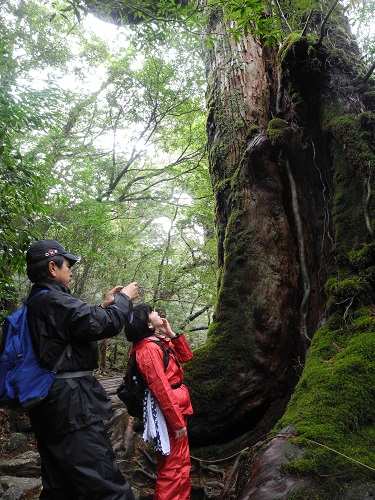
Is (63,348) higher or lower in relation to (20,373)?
higher

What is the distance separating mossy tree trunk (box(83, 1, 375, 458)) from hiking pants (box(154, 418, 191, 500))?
77 cm

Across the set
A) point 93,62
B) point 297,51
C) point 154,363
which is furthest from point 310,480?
point 93,62

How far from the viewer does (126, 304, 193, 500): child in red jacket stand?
3.00 metres

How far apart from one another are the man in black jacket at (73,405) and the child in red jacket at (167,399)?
666 mm

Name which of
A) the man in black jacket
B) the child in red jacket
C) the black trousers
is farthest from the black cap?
the black trousers

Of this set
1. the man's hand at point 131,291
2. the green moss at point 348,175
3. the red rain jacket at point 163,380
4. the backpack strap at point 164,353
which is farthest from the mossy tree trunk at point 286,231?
the man's hand at point 131,291

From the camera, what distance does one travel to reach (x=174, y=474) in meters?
3.08

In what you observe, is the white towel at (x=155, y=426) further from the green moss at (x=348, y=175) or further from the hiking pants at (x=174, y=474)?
the green moss at (x=348, y=175)

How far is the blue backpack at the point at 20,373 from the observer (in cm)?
213

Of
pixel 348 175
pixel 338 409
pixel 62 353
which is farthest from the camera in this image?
Answer: pixel 348 175

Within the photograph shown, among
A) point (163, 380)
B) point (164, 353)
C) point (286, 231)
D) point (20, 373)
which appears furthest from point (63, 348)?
point (286, 231)

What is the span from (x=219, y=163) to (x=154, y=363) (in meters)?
3.16

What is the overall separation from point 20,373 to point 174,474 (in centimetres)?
171

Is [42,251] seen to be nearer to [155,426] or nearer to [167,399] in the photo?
[167,399]
